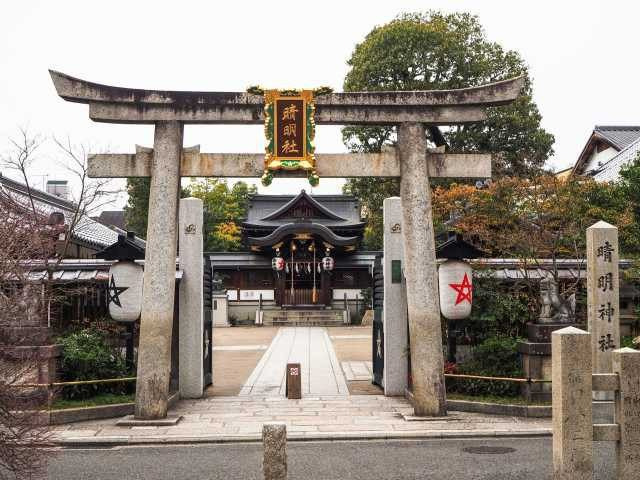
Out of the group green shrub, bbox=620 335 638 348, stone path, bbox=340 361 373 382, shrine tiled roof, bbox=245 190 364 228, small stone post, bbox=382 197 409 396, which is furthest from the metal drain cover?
shrine tiled roof, bbox=245 190 364 228

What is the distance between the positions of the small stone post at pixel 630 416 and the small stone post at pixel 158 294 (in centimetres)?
854

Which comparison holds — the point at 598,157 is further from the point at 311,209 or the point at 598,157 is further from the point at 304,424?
the point at 304,424

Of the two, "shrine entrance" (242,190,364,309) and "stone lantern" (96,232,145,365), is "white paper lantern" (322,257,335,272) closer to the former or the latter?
"shrine entrance" (242,190,364,309)

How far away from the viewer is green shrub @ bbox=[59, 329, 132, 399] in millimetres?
14388

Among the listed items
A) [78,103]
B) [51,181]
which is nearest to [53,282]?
[78,103]

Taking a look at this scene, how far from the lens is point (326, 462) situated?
34.2 ft

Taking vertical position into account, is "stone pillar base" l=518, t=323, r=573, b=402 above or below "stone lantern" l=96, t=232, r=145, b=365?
below

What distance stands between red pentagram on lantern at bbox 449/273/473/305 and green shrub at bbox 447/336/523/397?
118 centimetres

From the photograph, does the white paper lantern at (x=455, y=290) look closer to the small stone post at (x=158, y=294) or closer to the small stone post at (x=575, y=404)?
the small stone post at (x=158, y=294)

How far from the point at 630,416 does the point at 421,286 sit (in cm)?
637

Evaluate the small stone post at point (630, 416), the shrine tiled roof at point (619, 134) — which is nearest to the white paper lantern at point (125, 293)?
the small stone post at point (630, 416)

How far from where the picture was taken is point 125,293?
14.9 m

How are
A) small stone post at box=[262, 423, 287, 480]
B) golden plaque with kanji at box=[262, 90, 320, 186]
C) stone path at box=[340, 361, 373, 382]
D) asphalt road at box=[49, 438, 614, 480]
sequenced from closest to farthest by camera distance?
small stone post at box=[262, 423, 287, 480], asphalt road at box=[49, 438, 614, 480], golden plaque with kanji at box=[262, 90, 320, 186], stone path at box=[340, 361, 373, 382]

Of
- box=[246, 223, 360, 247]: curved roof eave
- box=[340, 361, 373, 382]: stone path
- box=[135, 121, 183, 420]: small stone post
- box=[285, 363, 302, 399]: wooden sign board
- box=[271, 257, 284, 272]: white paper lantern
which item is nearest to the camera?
box=[135, 121, 183, 420]: small stone post
